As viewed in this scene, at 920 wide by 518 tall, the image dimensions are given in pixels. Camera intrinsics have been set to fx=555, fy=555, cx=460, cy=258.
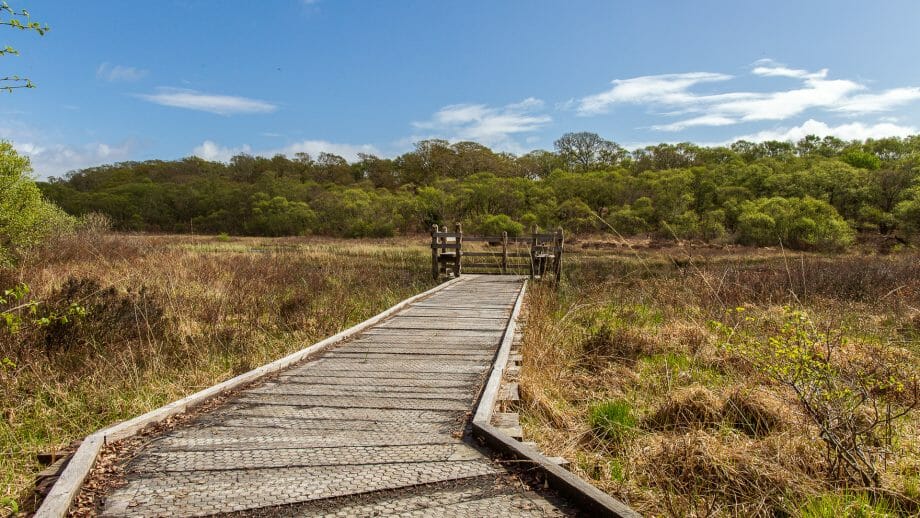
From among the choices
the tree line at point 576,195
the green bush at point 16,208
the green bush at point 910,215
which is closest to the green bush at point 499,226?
the tree line at point 576,195

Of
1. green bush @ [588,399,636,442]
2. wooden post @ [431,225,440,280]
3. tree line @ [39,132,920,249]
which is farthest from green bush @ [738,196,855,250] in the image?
green bush @ [588,399,636,442]

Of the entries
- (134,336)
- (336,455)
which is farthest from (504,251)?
(336,455)

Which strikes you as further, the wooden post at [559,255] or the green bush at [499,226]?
the green bush at [499,226]

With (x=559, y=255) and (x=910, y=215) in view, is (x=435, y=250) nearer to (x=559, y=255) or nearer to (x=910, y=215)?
(x=559, y=255)

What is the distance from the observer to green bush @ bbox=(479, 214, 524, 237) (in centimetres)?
4488

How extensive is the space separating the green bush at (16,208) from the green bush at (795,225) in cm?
3255

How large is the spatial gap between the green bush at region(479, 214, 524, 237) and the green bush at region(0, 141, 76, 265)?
3489 cm

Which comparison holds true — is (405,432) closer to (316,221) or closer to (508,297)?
→ (508,297)

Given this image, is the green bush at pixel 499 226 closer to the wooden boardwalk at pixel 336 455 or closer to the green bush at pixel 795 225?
the green bush at pixel 795 225

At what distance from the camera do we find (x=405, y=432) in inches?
142

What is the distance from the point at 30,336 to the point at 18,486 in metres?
3.93

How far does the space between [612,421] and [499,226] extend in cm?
4082

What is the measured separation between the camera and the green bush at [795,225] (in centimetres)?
3159

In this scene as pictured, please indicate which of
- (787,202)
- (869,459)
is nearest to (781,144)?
(787,202)
